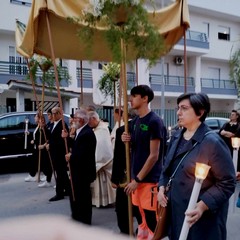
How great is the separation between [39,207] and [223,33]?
28598 mm

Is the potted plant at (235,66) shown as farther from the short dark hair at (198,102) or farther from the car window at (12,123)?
the car window at (12,123)

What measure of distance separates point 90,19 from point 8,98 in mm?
18264

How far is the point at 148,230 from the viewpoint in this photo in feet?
14.7

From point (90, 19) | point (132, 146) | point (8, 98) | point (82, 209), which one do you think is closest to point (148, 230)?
point (132, 146)

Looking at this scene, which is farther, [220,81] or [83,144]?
[220,81]

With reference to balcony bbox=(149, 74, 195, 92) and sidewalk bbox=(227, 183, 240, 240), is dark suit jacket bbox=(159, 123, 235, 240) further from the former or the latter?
balcony bbox=(149, 74, 195, 92)

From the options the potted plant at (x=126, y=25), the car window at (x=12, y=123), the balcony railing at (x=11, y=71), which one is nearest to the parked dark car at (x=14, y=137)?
the car window at (x=12, y=123)

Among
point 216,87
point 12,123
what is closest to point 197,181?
point 12,123

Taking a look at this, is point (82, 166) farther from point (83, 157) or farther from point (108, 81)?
point (108, 81)

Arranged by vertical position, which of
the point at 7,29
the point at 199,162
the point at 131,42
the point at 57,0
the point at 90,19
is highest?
the point at 7,29

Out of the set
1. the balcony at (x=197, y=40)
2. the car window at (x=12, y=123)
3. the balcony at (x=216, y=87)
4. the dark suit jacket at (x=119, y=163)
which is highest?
the balcony at (x=197, y=40)

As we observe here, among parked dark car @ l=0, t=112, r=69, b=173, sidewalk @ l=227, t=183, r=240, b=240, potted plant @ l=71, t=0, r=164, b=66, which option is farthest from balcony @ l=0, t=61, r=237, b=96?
potted plant @ l=71, t=0, r=164, b=66

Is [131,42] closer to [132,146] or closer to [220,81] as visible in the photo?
[132,146]

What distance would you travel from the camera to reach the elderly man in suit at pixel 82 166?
5.60 m
